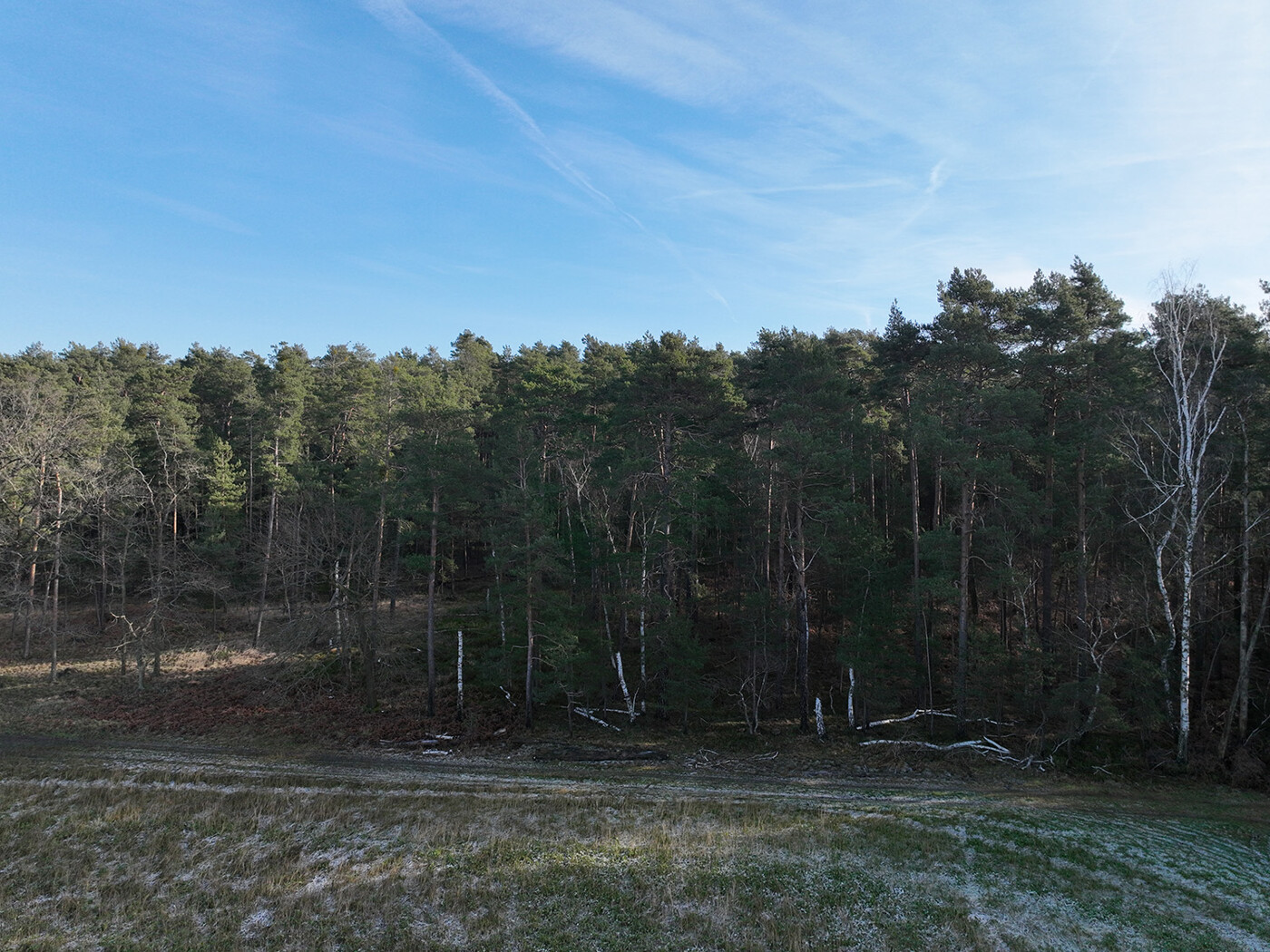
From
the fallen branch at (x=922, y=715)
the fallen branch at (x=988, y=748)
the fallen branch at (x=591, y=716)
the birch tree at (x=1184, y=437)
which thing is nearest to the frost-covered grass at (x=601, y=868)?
the fallen branch at (x=988, y=748)

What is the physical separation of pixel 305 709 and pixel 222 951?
16.7m

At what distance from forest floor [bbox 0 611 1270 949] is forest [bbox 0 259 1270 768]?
4004 mm

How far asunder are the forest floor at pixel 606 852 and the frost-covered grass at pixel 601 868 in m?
0.05

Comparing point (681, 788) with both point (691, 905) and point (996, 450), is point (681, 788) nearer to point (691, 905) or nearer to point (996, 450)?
point (691, 905)

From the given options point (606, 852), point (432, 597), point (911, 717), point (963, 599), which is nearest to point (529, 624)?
point (432, 597)

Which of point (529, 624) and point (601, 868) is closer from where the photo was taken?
point (601, 868)

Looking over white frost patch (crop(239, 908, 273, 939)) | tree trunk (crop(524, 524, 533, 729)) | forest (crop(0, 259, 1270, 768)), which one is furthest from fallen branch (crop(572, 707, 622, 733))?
white frost patch (crop(239, 908, 273, 939))

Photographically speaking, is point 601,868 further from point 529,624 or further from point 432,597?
point 432,597

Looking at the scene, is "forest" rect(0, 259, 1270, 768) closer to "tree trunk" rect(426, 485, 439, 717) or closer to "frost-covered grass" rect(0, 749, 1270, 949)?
"tree trunk" rect(426, 485, 439, 717)

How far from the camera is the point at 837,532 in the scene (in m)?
24.5

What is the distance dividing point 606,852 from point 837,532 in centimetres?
1522

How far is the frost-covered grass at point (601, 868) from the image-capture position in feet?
34.8

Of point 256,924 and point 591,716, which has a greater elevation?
point 256,924

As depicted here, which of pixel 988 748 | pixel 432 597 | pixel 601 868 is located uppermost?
pixel 432 597
